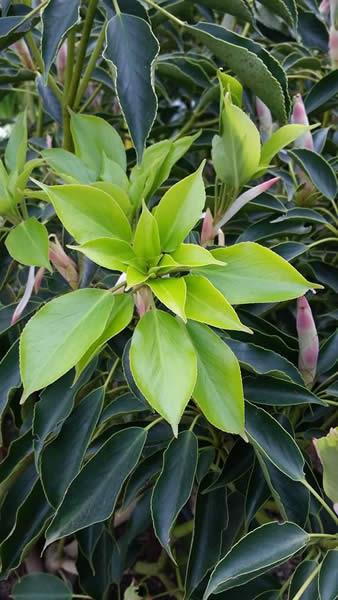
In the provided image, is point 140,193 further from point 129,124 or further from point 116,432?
point 116,432

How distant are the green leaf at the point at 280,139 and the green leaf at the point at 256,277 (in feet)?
0.71

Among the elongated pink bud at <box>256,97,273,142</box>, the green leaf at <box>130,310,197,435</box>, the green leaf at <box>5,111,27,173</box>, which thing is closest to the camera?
the green leaf at <box>130,310,197,435</box>

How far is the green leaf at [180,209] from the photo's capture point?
0.66 meters

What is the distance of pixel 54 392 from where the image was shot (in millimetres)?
803

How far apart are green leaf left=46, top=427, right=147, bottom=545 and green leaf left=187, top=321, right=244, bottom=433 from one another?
18 centimetres

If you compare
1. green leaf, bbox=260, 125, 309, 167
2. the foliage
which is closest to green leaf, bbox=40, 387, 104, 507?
the foliage

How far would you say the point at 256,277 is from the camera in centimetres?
63

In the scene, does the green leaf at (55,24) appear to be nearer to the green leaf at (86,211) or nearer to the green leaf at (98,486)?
the green leaf at (86,211)

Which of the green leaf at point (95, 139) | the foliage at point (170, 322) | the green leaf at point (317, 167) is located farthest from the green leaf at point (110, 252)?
the green leaf at point (317, 167)

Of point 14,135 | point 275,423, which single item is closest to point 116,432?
point 275,423

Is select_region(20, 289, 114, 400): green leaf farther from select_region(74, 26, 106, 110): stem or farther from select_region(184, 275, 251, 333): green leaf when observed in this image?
select_region(74, 26, 106, 110): stem

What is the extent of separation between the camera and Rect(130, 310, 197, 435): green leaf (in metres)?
0.56

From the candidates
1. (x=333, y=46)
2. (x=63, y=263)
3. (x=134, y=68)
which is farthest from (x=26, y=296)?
(x=333, y=46)

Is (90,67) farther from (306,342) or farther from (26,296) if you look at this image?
(306,342)
